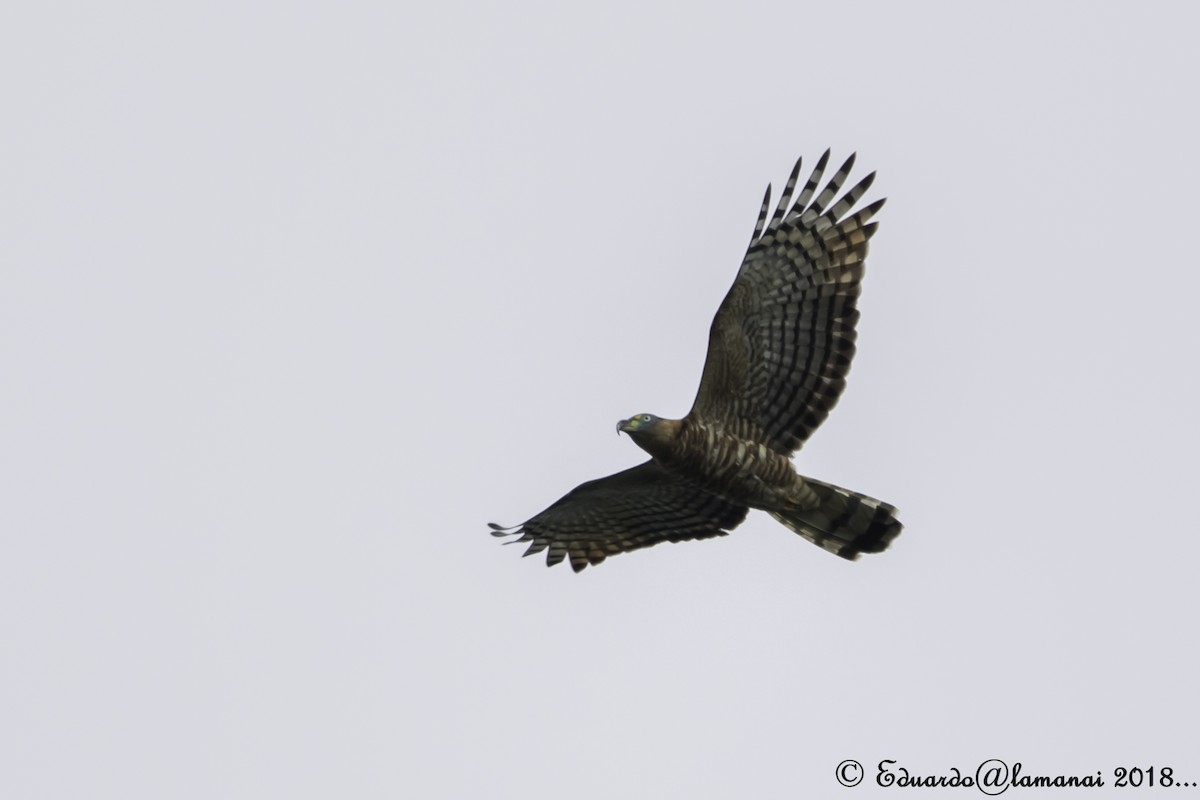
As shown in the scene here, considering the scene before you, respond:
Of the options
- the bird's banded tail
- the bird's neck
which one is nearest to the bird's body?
the bird's neck

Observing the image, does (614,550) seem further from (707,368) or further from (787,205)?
(787,205)

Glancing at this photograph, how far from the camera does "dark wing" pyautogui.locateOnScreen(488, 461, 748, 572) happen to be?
61.5 feet

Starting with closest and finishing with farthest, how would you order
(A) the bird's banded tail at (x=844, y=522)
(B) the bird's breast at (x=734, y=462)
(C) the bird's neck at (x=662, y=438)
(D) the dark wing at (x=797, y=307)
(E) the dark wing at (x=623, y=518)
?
(D) the dark wing at (x=797, y=307) < (C) the bird's neck at (x=662, y=438) < (B) the bird's breast at (x=734, y=462) < (A) the bird's banded tail at (x=844, y=522) < (E) the dark wing at (x=623, y=518)

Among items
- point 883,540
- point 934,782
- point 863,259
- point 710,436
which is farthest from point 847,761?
point 863,259

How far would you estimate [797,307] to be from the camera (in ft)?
57.2

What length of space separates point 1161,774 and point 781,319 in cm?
701

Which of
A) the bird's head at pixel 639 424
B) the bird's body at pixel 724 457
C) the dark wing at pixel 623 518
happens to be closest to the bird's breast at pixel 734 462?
the bird's body at pixel 724 457

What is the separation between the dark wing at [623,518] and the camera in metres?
18.7

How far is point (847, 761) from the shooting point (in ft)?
66.0

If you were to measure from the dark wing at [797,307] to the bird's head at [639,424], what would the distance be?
0.67m

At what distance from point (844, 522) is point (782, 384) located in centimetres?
159

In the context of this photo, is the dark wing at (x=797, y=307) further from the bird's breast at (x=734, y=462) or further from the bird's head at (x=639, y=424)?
the bird's head at (x=639, y=424)

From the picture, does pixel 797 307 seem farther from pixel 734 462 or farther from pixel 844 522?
pixel 844 522

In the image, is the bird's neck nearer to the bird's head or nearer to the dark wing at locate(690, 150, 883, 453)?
the bird's head
